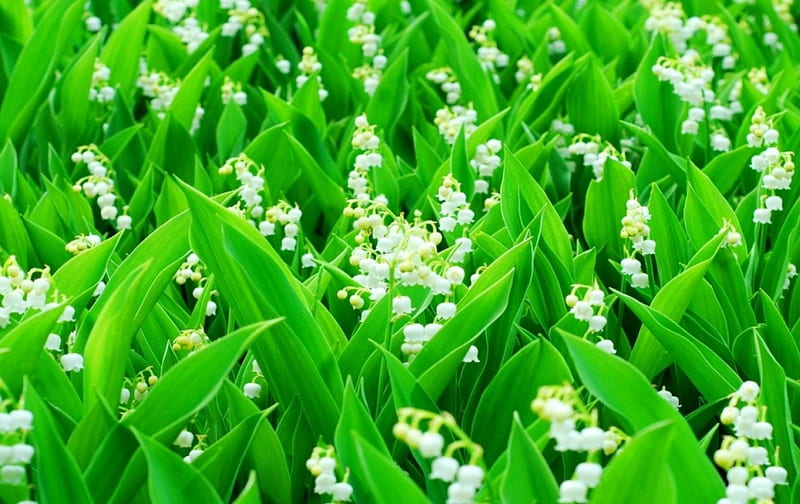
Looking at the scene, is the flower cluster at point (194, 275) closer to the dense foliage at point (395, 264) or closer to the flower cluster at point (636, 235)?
the dense foliage at point (395, 264)

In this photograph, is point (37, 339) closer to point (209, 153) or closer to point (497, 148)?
point (497, 148)

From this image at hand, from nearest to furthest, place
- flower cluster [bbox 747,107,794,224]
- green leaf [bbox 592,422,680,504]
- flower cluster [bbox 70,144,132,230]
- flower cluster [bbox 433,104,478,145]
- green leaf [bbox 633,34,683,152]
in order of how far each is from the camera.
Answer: green leaf [bbox 592,422,680,504] → flower cluster [bbox 747,107,794,224] → flower cluster [bbox 70,144,132,230] → flower cluster [bbox 433,104,478,145] → green leaf [bbox 633,34,683,152]

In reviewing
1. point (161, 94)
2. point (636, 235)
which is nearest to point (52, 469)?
point (636, 235)

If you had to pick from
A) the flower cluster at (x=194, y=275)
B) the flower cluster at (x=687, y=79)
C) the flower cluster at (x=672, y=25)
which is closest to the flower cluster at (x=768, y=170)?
the flower cluster at (x=687, y=79)

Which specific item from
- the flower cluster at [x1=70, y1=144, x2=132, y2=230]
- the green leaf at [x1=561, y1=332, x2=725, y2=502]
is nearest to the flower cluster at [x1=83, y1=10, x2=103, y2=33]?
the flower cluster at [x1=70, y1=144, x2=132, y2=230]

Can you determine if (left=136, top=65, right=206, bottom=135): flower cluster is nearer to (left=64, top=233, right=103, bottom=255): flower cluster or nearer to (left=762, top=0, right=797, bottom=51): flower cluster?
(left=64, top=233, right=103, bottom=255): flower cluster

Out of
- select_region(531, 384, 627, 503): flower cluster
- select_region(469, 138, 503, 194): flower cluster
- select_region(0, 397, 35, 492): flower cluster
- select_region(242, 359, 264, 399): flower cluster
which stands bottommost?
select_region(242, 359, 264, 399): flower cluster
